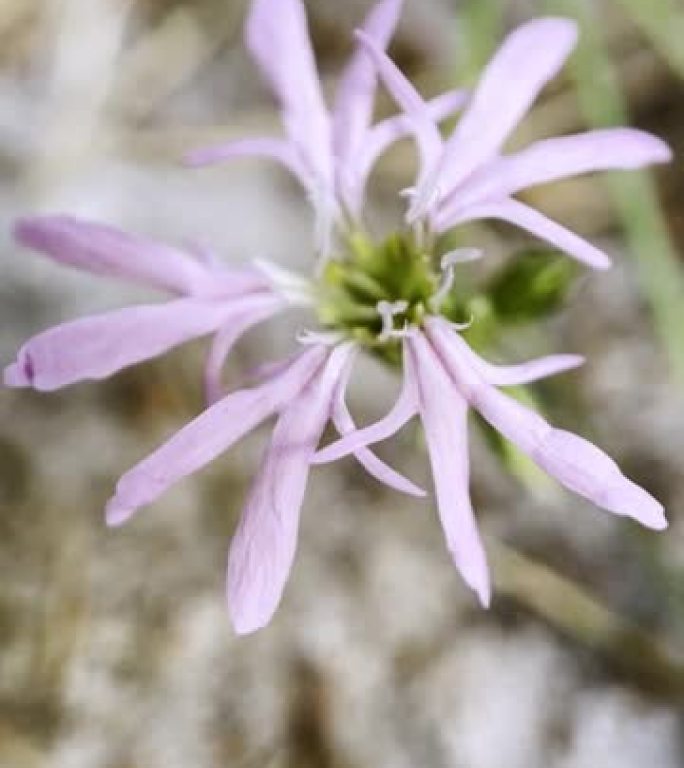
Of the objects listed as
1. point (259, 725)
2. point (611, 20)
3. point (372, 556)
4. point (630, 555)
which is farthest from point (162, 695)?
point (611, 20)

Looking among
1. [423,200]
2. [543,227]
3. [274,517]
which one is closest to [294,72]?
Answer: [423,200]


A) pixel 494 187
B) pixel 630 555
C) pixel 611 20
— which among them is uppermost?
pixel 611 20

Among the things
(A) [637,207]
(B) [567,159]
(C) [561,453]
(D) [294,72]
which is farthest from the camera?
(A) [637,207]

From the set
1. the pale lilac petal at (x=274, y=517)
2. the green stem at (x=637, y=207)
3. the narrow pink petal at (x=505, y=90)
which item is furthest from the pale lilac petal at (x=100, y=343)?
the green stem at (x=637, y=207)

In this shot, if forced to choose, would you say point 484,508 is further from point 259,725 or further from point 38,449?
point 38,449

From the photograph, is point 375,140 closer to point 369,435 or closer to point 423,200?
point 423,200

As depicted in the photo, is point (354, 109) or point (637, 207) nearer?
point (354, 109)
